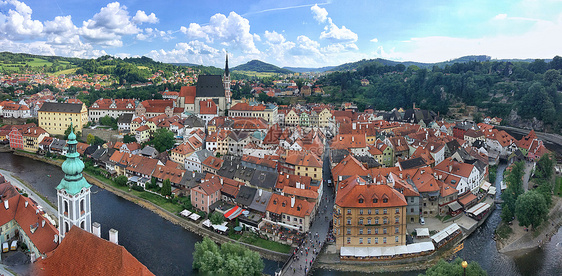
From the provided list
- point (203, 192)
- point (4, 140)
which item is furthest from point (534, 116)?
point (4, 140)

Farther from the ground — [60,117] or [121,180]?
[60,117]

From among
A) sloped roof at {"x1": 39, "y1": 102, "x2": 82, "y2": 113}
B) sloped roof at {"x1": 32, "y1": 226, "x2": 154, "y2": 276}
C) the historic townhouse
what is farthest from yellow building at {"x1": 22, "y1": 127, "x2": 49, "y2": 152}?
sloped roof at {"x1": 32, "y1": 226, "x2": 154, "y2": 276}

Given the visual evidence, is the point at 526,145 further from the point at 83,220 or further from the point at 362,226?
the point at 83,220

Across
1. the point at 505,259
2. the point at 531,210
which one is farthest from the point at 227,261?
the point at 531,210

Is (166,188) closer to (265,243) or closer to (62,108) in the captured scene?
(265,243)

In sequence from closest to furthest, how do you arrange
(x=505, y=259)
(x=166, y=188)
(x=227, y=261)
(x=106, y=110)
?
(x=227, y=261), (x=505, y=259), (x=166, y=188), (x=106, y=110)

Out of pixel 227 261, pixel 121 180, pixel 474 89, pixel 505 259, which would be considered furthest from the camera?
pixel 474 89

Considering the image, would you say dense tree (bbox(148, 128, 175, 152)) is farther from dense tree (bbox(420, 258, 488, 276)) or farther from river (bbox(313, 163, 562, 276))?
dense tree (bbox(420, 258, 488, 276))
